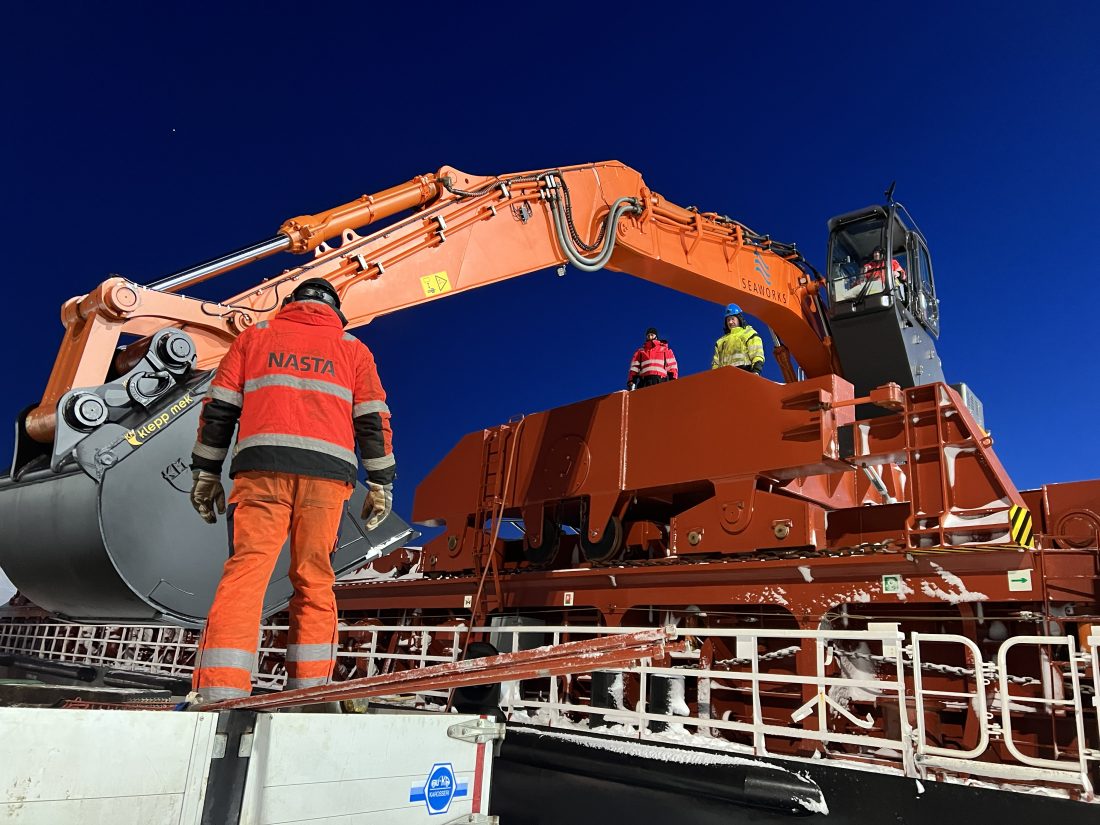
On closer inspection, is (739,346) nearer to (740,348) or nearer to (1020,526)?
(740,348)

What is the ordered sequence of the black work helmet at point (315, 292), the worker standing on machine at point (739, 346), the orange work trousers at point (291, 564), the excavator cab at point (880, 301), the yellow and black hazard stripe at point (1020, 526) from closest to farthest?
the orange work trousers at point (291, 564)
the black work helmet at point (315, 292)
the yellow and black hazard stripe at point (1020, 526)
the excavator cab at point (880, 301)
the worker standing on machine at point (739, 346)

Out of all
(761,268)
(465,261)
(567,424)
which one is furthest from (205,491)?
(761,268)

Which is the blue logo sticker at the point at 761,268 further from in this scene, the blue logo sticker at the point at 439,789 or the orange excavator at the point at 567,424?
the blue logo sticker at the point at 439,789

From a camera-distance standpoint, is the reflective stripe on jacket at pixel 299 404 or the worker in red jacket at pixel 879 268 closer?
the reflective stripe on jacket at pixel 299 404

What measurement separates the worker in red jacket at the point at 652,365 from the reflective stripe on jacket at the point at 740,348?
1.46 feet

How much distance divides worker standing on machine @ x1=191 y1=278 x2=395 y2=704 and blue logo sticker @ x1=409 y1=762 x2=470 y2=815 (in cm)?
97

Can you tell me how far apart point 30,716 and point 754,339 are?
7.45m

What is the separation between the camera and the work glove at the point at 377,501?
12.3ft

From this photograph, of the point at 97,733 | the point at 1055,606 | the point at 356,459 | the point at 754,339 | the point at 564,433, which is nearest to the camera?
the point at 97,733

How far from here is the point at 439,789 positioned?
7.80ft

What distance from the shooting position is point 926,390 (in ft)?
17.7

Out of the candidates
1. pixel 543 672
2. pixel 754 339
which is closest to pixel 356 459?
pixel 543 672

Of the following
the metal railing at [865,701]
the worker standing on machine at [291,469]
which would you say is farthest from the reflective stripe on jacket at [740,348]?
the worker standing on machine at [291,469]

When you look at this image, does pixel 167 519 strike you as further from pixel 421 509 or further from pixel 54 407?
pixel 421 509
